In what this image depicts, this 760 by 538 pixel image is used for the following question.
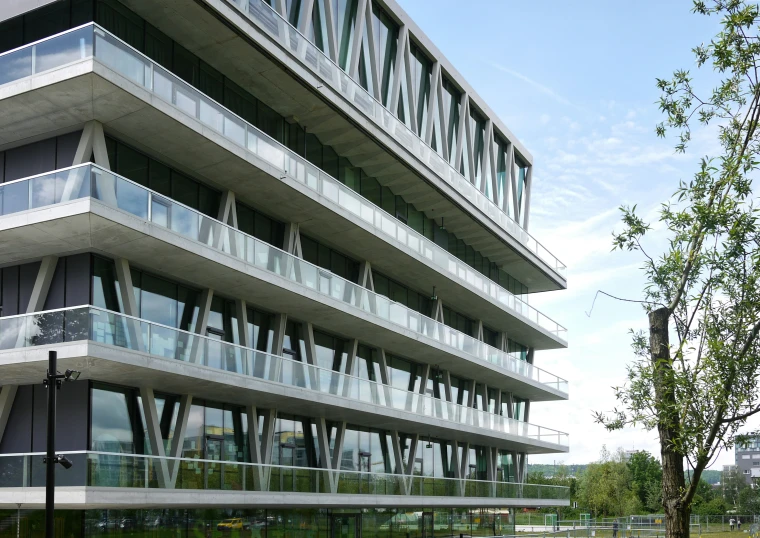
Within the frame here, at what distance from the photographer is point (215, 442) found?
Result: 2877cm

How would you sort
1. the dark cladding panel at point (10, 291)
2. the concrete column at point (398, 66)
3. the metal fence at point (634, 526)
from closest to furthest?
the dark cladding panel at point (10, 291)
the concrete column at point (398, 66)
the metal fence at point (634, 526)

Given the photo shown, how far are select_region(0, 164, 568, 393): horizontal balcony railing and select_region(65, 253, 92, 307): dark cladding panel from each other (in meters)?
2.26

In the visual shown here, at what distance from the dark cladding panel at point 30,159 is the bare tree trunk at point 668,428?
18.9m

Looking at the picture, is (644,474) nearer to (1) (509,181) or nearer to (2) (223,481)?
(1) (509,181)

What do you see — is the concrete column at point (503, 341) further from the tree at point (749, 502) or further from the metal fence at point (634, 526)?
the tree at point (749, 502)

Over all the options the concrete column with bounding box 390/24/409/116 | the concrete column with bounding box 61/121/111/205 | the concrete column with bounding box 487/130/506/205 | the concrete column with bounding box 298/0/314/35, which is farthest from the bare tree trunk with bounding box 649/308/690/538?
the concrete column with bounding box 487/130/506/205

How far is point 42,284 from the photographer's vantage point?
2475 centimetres

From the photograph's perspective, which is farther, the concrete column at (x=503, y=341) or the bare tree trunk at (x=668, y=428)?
the concrete column at (x=503, y=341)

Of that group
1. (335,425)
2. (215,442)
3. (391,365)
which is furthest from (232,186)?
(391,365)

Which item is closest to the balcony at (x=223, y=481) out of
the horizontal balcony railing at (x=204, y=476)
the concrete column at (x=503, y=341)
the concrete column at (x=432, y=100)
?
the horizontal balcony railing at (x=204, y=476)

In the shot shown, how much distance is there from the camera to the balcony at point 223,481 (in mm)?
21922

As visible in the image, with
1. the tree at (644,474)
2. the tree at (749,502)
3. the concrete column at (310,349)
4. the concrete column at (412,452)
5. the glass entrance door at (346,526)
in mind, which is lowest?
the tree at (749,502)

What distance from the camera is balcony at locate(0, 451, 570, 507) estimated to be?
21922mm

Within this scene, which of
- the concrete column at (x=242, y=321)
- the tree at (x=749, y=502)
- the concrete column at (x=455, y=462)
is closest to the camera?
the concrete column at (x=242, y=321)
